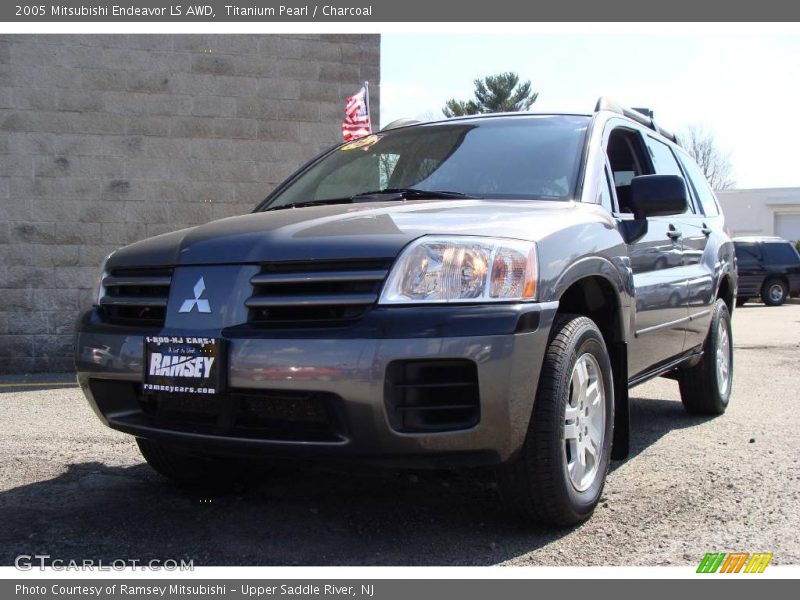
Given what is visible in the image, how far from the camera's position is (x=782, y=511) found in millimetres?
3574

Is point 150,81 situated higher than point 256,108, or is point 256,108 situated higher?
point 150,81

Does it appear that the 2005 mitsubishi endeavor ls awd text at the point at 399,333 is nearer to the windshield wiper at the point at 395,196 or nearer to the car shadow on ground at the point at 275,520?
the windshield wiper at the point at 395,196

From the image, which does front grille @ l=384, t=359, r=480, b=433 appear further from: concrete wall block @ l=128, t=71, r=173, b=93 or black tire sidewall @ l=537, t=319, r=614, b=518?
concrete wall block @ l=128, t=71, r=173, b=93

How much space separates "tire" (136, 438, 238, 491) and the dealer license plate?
80cm

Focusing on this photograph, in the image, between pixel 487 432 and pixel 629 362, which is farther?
pixel 629 362

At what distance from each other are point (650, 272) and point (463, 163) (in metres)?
1.14

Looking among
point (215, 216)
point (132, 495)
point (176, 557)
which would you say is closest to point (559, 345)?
point (176, 557)

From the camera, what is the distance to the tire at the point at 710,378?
5.65 m

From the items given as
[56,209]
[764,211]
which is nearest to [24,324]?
[56,209]

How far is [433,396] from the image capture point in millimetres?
2867

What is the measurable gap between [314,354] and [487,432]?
61 cm

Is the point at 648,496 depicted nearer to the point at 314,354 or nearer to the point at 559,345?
the point at 559,345

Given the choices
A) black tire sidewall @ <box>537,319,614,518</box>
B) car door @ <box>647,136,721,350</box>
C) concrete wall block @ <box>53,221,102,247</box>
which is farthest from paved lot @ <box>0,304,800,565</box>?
concrete wall block @ <box>53,221,102,247</box>

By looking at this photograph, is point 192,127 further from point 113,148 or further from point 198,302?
point 198,302
